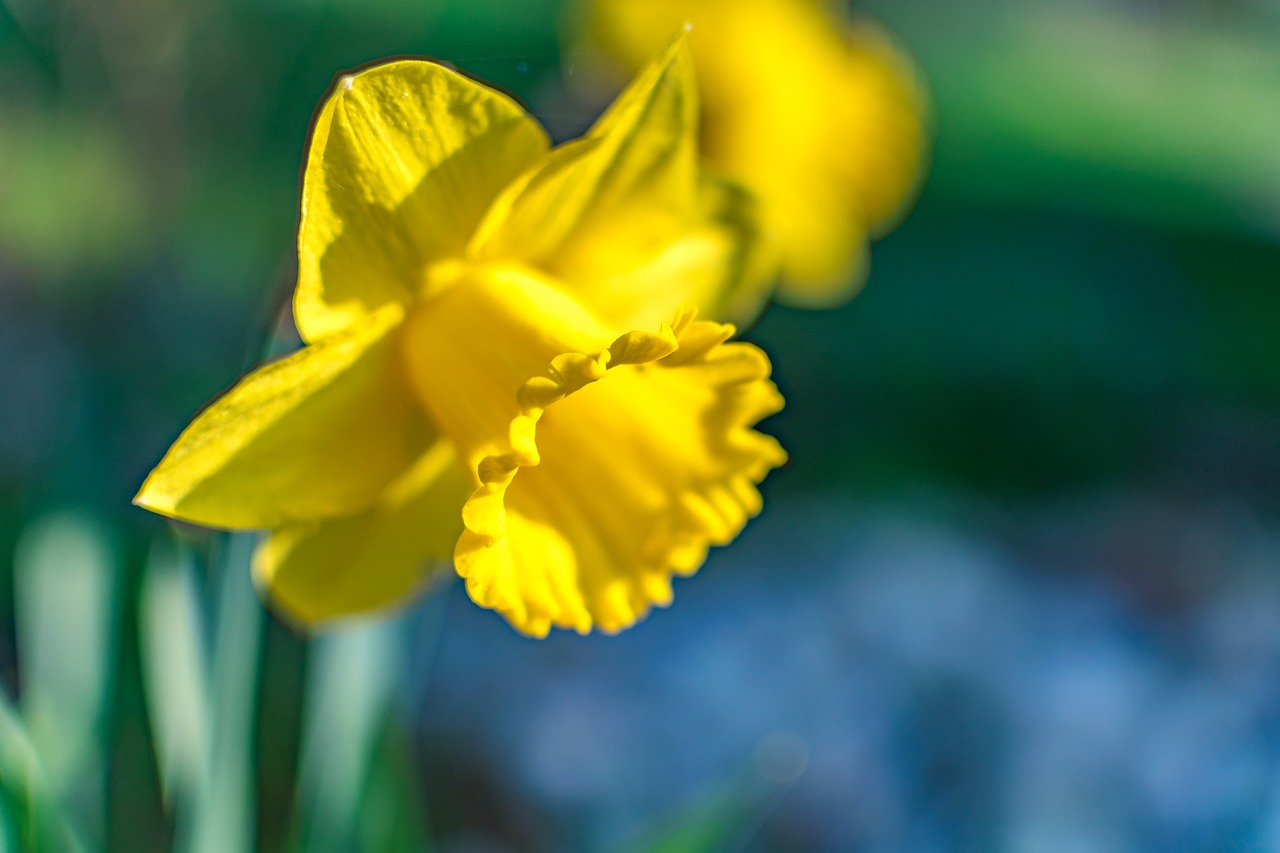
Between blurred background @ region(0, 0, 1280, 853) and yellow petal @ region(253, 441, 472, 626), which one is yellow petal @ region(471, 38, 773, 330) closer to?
yellow petal @ region(253, 441, 472, 626)

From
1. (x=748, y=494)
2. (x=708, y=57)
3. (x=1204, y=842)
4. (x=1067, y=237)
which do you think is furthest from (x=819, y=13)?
(x=1204, y=842)

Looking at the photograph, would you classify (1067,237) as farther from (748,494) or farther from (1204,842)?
(748,494)

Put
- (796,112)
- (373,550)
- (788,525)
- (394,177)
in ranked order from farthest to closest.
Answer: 1. (788,525)
2. (796,112)
3. (373,550)
4. (394,177)

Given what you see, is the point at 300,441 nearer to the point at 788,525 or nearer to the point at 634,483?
the point at 634,483

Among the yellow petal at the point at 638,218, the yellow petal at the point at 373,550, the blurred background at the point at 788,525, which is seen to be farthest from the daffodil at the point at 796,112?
the yellow petal at the point at 373,550

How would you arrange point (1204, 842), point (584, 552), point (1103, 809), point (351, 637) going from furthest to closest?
point (1103, 809) → point (1204, 842) → point (351, 637) → point (584, 552)

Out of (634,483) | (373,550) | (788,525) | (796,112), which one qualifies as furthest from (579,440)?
(788,525)

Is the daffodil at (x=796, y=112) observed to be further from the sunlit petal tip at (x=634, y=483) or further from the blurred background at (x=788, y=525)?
the sunlit petal tip at (x=634, y=483)
